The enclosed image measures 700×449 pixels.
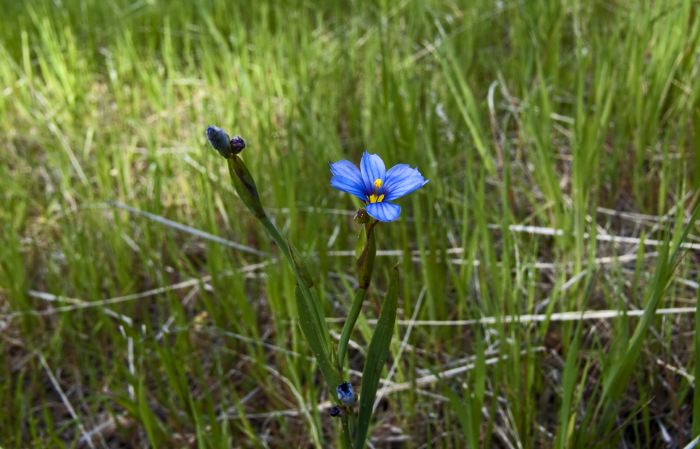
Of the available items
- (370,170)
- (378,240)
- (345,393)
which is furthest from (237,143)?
(378,240)

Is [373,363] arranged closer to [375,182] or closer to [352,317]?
[352,317]

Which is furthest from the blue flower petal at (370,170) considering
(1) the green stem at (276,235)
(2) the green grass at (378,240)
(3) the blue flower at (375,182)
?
(2) the green grass at (378,240)

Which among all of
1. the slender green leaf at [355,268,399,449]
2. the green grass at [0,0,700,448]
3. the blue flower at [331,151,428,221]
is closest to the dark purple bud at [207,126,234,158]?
the blue flower at [331,151,428,221]

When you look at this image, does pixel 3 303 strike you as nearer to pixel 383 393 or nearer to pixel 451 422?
pixel 383 393

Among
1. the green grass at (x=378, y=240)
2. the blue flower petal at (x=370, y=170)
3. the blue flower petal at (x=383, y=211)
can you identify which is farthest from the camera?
the green grass at (x=378, y=240)

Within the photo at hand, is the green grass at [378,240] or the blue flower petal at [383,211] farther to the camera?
the green grass at [378,240]

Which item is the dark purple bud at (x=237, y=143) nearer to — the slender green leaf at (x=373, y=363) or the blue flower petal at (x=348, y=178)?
the blue flower petal at (x=348, y=178)

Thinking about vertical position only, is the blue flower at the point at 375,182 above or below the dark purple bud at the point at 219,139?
below

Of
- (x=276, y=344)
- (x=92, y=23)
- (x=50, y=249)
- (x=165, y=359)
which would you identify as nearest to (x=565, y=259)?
(x=276, y=344)
